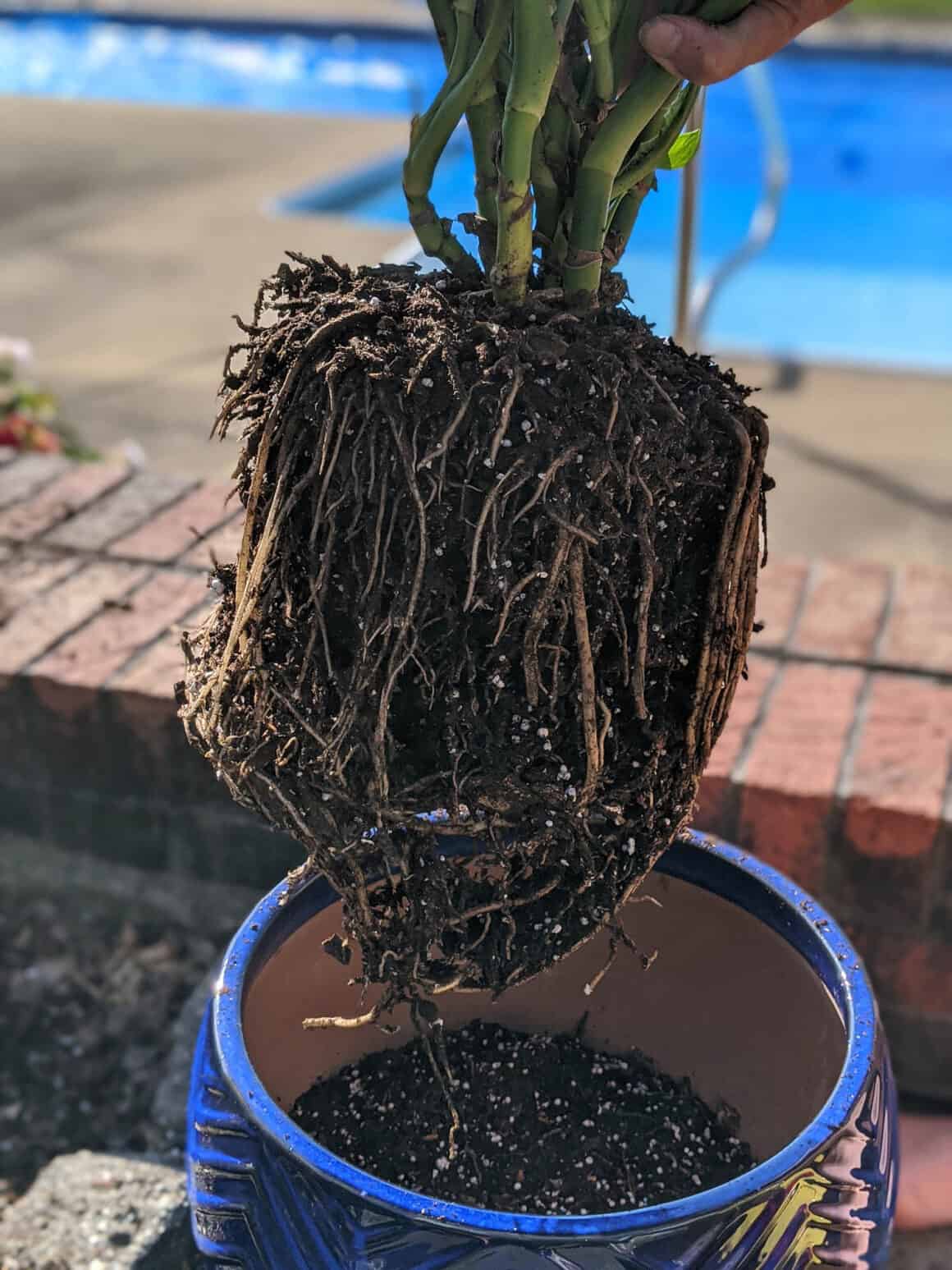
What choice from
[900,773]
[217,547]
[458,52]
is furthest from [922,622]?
[458,52]

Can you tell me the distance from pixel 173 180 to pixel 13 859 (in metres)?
5.45

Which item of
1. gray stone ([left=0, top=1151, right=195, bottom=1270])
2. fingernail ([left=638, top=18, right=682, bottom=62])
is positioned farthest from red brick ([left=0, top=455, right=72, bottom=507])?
fingernail ([left=638, top=18, right=682, bottom=62])

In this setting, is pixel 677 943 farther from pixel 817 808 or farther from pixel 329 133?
pixel 329 133

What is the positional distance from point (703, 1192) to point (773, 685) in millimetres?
1026

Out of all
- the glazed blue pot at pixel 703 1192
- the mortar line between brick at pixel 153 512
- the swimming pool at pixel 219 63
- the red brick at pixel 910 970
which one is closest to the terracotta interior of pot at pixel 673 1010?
the glazed blue pot at pixel 703 1192

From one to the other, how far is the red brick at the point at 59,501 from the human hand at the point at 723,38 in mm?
1627

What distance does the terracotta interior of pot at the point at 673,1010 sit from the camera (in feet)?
3.68

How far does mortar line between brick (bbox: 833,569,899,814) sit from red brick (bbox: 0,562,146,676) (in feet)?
3.63

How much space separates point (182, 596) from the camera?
203 cm

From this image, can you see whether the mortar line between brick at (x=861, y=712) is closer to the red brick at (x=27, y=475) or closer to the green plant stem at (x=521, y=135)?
the green plant stem at (x=521, y=135)

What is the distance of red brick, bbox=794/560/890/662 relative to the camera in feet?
6.19

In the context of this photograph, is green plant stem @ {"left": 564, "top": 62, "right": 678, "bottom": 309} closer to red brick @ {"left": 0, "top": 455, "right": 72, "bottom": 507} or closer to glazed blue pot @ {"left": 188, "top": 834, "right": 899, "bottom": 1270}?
glazed blue pot @ {"left": 188, "top": 834, "right": 899, "bottom": 1270}

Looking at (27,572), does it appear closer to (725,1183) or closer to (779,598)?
(779,598)

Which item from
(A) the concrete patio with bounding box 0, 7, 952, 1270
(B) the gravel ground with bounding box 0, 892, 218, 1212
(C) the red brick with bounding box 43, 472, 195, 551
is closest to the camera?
(B) the gravel ground with bounding box 0, 892, 218, 1212
